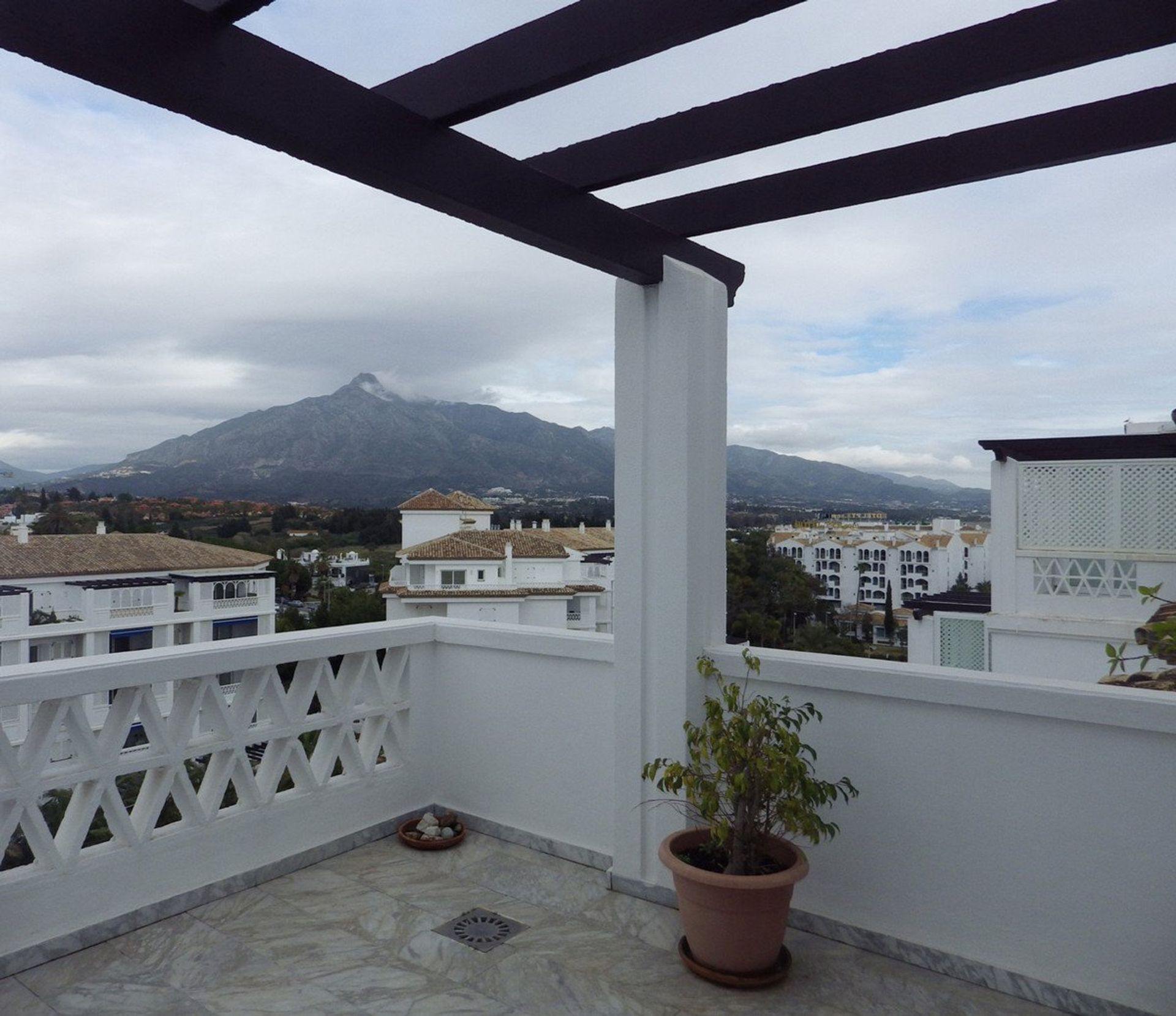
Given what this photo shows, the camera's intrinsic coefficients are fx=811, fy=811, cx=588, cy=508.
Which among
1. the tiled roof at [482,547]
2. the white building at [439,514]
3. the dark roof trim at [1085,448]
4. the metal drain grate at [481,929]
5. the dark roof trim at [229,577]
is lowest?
the metal drain grate at [481,929]

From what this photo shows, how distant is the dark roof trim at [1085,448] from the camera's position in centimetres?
309

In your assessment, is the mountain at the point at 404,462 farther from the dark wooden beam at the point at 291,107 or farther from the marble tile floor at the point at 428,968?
the marble tile floor at the point at 428,968

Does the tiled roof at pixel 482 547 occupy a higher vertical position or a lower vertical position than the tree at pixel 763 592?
higher

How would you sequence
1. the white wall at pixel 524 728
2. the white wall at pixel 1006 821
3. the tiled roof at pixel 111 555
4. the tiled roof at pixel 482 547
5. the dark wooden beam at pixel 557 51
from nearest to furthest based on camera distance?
the dark wooden beam at pixel 557 51 → the white wall at pixel 1006 821 → the tiled roof at pixel 111 555 → the white wall at pixel 524 728 → the tiled roof at pixel 482 547

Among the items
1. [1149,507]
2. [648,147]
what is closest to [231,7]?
[648,147]

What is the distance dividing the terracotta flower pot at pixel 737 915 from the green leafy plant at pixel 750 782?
0.10 meters

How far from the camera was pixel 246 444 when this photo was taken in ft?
13.8

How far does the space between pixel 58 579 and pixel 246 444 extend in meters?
1.34

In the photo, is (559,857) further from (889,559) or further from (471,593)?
(889,559)

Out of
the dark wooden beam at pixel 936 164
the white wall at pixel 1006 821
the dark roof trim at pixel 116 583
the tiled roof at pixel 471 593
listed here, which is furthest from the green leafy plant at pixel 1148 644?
the dark roof trim at pixel 116 583

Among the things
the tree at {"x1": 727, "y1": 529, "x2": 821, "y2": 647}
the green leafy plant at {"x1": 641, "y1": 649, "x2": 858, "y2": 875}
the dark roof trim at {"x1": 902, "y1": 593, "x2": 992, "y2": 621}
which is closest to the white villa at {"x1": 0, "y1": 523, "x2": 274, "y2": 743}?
the green leafy plant at {"x1": 641, "y1": 649, "x2": 858, "y2": 875}

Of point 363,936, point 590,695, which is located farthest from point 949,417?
point 363,936

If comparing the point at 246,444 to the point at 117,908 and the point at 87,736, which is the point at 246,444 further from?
the point at 117,908

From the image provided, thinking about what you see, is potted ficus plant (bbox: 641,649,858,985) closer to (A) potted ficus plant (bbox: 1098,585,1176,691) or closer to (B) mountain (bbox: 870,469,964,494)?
(A) potted ficus plant (bbox: 1098,585,1176,691)
